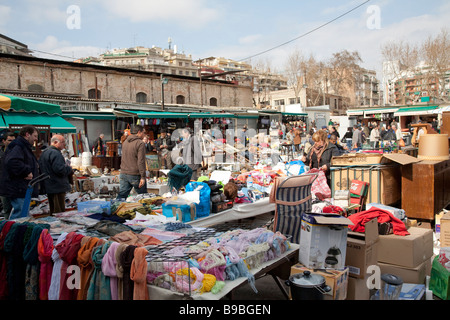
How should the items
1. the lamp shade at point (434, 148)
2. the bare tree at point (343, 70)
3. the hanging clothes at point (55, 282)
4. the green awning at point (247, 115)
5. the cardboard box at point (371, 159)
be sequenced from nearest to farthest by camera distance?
the hanging clothes at point (55, 282)
the cardboard box at point (371, 159)
the lamp shade at point (434, 148)
the green awning at point (247, 115)
the bare tree at point (343, 70)

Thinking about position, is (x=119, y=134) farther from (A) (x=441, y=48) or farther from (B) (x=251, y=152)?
(A) (x=441, y=48)

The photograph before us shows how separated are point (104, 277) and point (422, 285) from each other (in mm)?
2917

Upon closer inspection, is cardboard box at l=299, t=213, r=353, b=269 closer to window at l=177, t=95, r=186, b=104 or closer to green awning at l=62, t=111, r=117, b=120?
green awning at l=62, t=111, r=117, b=120

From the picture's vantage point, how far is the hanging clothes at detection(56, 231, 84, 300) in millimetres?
2740

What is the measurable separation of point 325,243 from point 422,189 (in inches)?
122

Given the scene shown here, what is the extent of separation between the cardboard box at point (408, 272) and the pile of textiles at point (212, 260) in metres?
1.12

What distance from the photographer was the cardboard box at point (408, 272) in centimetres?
340

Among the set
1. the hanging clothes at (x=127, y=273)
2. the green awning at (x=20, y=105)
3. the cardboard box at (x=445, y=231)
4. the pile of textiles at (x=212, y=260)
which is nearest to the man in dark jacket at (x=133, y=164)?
the green awning at (x=20, y=105)

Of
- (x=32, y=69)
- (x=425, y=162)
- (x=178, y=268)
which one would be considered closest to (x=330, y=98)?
(x=32, y=69)

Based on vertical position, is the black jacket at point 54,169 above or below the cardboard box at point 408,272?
above

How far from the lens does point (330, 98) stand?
172 feet

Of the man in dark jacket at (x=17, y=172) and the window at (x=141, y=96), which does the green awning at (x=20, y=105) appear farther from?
the window at (x=141, y=96)

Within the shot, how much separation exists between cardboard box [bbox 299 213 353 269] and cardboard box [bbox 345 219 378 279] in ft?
0.56

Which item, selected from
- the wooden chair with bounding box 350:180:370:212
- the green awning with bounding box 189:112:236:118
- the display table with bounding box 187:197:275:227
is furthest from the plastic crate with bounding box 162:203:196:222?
the green awning with bounding box 189:112:236:118
